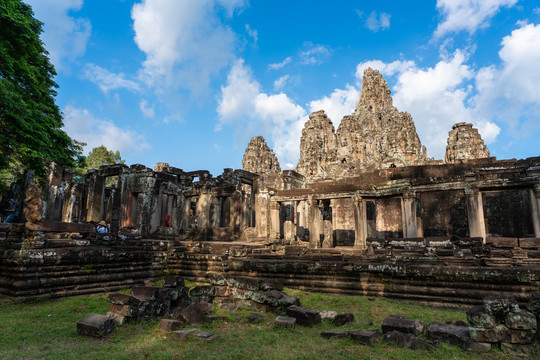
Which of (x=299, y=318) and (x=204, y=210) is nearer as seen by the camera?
(x=299, y=318)

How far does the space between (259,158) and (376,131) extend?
752 inches

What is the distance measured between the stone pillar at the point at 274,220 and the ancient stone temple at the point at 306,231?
0.21 ft

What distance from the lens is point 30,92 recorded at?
50.3 feet

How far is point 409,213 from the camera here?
46.0 feet

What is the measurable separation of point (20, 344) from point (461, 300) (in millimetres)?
6930

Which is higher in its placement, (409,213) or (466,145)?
(466,145)

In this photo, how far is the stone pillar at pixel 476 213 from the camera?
41.2 ft

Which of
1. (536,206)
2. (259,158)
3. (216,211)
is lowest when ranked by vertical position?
(536,206)

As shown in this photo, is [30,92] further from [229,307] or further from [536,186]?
[536,186]

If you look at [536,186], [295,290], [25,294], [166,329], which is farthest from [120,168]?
[536,186]

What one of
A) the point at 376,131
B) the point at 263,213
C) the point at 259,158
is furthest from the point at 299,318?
the point at 376,131

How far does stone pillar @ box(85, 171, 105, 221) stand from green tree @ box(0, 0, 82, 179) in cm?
361

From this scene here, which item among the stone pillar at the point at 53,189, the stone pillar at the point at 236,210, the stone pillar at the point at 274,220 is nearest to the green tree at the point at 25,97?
the stone pillar at the point at 53,189

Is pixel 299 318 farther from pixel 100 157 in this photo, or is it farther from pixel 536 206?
pixel 100 157
